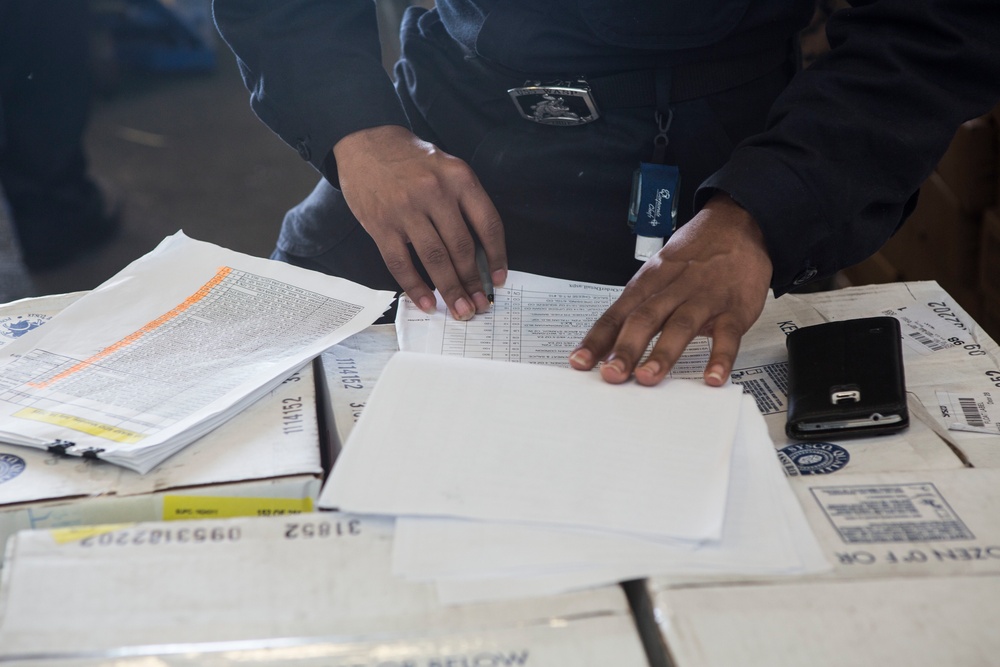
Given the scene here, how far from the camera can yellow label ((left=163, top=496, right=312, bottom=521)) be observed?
1.66ft

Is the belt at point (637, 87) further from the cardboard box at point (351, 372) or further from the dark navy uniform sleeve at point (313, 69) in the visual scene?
the cardboard box at point (351, 372)

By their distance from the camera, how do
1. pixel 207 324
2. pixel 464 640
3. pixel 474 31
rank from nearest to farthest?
pixel 464 640
pixel 207 324
pixel 474 31

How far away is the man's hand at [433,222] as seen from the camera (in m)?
0.73

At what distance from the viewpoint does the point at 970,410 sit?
0.61 metres

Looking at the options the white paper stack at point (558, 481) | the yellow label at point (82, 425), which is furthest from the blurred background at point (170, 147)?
the white paper stack at point (558, 481)

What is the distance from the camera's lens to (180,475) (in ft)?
1.71

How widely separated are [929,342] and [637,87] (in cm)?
34

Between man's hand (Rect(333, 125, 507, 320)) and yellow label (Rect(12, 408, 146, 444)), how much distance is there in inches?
10.5

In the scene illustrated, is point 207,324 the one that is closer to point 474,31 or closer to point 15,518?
point 15,518

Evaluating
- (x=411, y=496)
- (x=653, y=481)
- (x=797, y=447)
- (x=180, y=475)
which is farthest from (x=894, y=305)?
(x=180, y=475)

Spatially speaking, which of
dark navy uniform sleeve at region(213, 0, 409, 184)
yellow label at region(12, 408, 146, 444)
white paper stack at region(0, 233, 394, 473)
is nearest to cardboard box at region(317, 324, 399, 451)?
white paper stack at region(0, 233, 394, 473)

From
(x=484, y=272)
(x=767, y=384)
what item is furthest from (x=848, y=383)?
(x=484, y=272)

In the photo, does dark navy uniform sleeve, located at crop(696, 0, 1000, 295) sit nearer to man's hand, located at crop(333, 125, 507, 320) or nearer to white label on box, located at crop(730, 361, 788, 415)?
white label on box, located at crop(730, 361, 788, 415)

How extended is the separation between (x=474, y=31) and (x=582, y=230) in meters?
0.22
